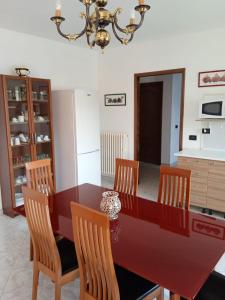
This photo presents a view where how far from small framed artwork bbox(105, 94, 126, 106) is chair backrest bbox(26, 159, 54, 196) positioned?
2.59 metres

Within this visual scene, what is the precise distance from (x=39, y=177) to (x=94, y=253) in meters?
1.44

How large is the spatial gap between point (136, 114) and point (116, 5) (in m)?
→ 2.15

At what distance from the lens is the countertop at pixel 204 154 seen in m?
3.41

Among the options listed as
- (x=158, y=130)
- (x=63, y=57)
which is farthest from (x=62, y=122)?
(x=158, y=130)

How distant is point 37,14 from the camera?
10.00ft

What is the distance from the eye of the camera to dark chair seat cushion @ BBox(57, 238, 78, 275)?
5.82 feet

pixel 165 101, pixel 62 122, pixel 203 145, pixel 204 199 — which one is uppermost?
pixel 165 101

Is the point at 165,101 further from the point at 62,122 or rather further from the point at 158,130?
the point at 62,122

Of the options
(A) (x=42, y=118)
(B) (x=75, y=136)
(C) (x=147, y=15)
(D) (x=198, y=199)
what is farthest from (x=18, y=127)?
(D) (x=198, y=199)

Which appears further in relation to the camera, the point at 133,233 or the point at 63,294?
the point at 63,294

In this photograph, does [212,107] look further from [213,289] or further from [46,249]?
[46,249]

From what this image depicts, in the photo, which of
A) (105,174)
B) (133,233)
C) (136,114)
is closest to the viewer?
(133,233)

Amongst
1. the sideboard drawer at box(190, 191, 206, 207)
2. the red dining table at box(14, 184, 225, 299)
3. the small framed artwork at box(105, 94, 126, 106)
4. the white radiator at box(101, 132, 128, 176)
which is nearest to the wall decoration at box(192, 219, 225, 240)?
the red dining table at box(14, 184, 225, 299)

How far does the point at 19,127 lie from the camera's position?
368cm
